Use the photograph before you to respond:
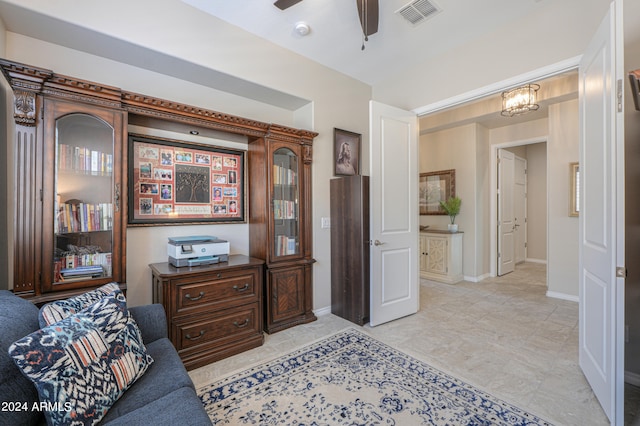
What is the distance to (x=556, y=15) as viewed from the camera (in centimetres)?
229

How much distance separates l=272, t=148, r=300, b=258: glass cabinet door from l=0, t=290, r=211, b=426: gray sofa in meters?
1.53

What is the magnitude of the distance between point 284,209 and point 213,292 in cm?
108

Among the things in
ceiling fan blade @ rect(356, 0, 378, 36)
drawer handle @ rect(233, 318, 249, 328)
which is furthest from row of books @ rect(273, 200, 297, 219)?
ceiling fan blade @ rect(356, 0, 378, 36)

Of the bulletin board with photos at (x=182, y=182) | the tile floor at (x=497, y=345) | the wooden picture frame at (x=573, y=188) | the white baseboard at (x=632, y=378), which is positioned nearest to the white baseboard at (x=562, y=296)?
the tile floor at (x=497, y=345)

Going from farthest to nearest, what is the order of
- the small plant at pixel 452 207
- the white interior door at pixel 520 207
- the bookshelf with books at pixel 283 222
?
the white interior door at pixel 520 207 → the small plant at pixel 452 207 → the bookshelf with books at pixel 283 222

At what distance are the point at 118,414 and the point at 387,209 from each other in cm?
264

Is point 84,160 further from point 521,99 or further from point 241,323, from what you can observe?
point 521,99

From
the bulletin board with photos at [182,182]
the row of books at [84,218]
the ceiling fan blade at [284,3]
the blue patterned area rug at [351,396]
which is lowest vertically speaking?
the blue patterned area rug at [351,396]

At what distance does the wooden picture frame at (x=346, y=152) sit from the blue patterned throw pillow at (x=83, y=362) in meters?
2.67

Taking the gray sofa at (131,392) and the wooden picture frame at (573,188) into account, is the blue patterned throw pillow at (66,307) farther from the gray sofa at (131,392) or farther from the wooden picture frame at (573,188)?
the wooden picture frame at (573,188)

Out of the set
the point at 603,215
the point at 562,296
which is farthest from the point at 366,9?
the point at 562,296

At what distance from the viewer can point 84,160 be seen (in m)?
1.99

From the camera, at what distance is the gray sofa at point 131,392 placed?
1.00 metres

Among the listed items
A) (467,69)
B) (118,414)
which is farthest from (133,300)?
(467,69)
